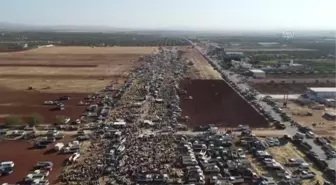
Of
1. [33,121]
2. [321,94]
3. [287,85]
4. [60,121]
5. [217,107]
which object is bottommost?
[287,85]

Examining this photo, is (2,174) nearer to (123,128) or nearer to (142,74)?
(123,128)

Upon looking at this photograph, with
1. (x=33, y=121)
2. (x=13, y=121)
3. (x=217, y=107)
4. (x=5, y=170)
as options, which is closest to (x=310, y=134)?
(x=217, y=107)

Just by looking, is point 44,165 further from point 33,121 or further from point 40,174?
point 33,121

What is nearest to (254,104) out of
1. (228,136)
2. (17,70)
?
(228,136)

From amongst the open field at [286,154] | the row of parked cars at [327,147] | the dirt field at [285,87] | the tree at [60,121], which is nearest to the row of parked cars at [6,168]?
the tree at [60,121]

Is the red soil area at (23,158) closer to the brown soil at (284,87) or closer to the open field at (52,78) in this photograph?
the open field at (52,78)
